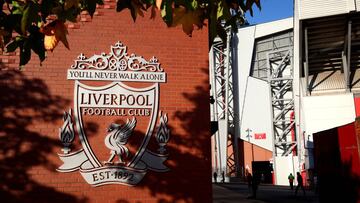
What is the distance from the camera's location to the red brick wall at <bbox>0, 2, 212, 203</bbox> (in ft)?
25.5

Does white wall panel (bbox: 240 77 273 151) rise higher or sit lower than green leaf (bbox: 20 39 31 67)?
higher

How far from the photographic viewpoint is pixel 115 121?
822 centimetres

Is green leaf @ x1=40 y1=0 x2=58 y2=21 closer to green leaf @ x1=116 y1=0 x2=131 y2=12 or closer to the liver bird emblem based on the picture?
green leaf @ x1=116 y1=0 x2=131 y2=12

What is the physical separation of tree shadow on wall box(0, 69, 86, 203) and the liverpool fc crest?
363 millimetres

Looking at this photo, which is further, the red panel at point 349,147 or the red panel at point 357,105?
the red panel at point 357,105

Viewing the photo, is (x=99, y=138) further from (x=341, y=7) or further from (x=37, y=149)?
(x=341, y=7)

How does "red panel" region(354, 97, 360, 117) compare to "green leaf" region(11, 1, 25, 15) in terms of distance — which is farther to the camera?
"red panel" region(354, 97, 360, 117)

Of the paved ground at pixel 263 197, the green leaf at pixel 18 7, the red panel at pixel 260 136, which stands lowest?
the paved ground at pixel 263 197

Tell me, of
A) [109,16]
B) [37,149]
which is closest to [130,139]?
[37,149]

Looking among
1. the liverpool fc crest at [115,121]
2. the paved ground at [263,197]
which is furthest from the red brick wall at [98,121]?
the paved ground at [263,197]

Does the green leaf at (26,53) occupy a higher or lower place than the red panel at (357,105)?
lower

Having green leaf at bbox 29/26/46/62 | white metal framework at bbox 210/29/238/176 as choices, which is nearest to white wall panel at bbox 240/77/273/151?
white metal framework at bbox 210/29/238/176

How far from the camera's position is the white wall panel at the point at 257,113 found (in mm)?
44062

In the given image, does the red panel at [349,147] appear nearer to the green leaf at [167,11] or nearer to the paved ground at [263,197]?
the paved ground at [263,197]
